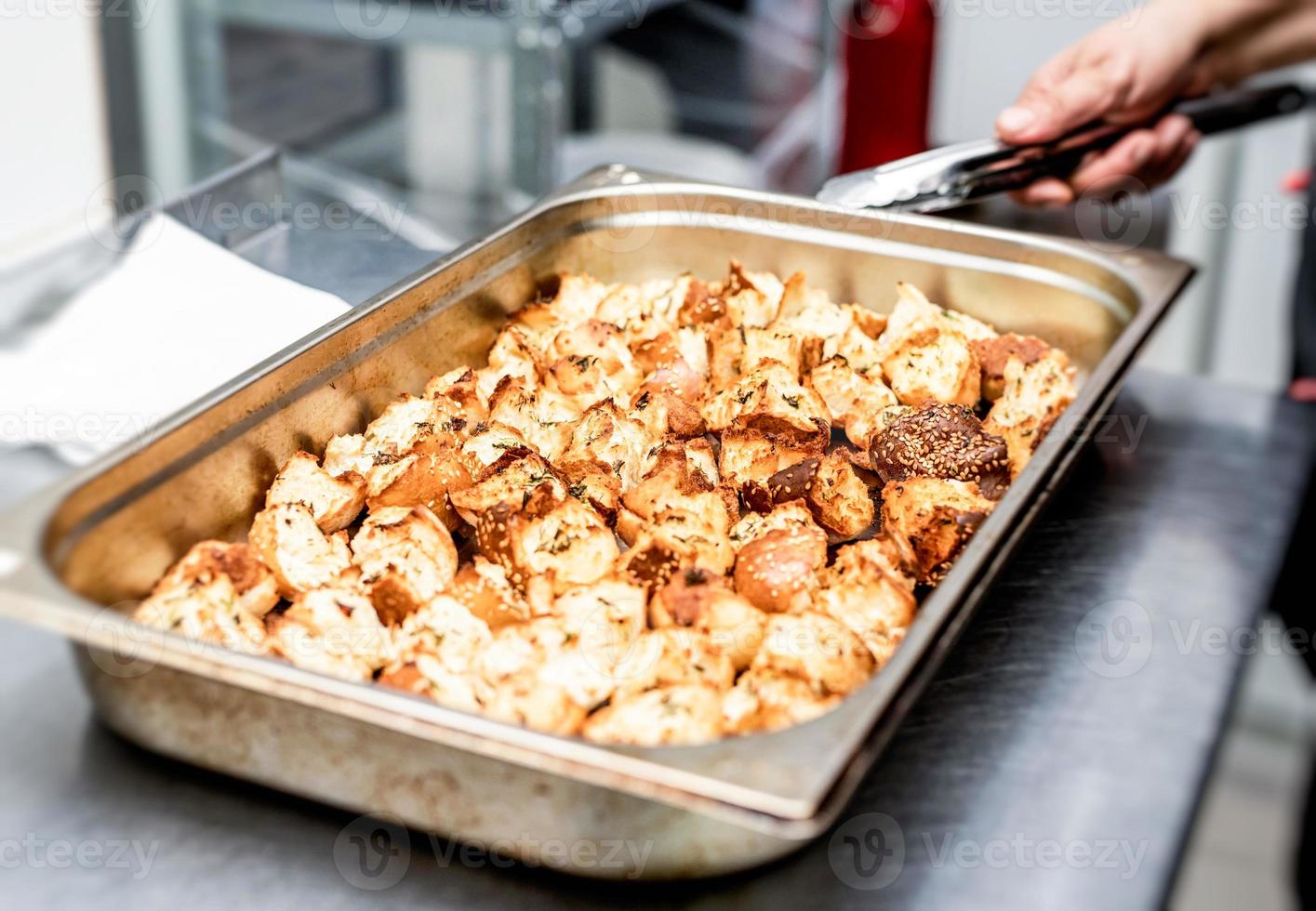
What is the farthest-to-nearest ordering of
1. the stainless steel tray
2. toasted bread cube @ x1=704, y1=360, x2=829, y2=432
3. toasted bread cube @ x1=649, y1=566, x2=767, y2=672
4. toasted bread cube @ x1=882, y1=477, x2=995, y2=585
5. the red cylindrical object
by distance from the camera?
the red cylindrical object < toasted bread cube @ x1=704, y1=360, x2=829, y2=432 < toasted bread cube @ x1=882, y1=477, x2=995, y2=585 < toasted bread cube @ x1=649, y1=566, x2=767, y2=672 < the stainless steel tray

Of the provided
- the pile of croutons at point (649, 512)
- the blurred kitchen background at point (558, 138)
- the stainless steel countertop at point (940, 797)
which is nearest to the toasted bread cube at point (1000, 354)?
the pile of croutons at point (649, 512)

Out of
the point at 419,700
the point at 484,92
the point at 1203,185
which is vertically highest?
the point at 419,700

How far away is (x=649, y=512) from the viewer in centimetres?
121

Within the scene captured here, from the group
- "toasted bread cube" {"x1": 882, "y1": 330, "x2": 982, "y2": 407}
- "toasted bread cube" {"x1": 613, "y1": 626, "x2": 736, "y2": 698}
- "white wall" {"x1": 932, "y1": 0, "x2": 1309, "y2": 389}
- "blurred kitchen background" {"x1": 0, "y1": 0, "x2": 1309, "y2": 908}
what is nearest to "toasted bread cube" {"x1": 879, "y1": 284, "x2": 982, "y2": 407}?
"toasted bread cube" {"x1": 882, "y1": 330, "x2": 982, "y2": 407}

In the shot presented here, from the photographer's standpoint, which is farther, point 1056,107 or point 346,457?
point 1056,107

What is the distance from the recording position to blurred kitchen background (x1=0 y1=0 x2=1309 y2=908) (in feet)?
8.95

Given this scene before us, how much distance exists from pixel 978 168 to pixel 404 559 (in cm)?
91

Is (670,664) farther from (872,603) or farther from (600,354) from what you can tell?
(600,354)

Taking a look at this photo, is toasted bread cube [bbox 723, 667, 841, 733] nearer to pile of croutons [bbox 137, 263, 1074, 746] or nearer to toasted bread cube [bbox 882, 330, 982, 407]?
pile of croutons [bbox 137, 263, 1074, 746]

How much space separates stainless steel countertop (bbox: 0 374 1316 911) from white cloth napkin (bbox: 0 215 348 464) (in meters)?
0.07

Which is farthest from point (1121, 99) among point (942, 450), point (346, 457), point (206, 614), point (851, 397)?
point (206, 614)

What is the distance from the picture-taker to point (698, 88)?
423cm

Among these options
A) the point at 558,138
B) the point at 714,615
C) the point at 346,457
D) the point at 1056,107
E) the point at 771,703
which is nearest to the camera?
the point at 771,703

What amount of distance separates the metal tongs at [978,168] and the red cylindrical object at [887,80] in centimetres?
129
